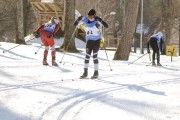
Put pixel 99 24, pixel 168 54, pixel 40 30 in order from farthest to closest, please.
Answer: pixel 168 54 < pixel 40 30 < pixel 99 24

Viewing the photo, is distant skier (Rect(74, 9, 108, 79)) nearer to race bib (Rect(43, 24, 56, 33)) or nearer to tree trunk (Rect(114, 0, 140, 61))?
race bib (Rect(43, 24, 56, 33))

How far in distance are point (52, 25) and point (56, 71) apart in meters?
2.12

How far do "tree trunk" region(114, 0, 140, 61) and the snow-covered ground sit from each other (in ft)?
22.0

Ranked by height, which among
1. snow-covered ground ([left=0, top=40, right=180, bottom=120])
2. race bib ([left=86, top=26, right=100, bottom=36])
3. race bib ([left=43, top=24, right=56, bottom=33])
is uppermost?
race bib ([left=43, top=24, right=56, bottom=33])

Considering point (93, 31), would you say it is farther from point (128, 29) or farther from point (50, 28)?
point (128, 29)

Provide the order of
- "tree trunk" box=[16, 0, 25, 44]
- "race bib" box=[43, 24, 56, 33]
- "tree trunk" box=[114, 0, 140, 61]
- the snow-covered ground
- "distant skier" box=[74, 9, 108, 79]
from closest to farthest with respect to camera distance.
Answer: the snow-covered ground
"distant skier" box=[74, 9, 108, 79]
"race bib" box=[43, 24, 56, 33]
"tree trunk" box=[114, 0, 140, 61]
"tree trunk" box=[16, 0, 25, 44]

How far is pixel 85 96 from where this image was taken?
7.01 meters

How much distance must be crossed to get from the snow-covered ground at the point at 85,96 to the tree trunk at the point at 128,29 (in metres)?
6.70

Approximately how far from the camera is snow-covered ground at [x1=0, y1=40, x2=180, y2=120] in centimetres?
561

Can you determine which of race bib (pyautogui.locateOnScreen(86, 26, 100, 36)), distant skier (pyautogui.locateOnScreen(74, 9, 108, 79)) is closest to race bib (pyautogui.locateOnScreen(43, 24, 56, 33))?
distant skier (pyautogui.locateOnScreen(74, 9, 108, 79))

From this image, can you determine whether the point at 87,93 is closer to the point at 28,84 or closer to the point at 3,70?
the point at 28,84

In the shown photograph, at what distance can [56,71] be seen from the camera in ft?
35.2

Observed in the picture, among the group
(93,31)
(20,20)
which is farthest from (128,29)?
(93,31)

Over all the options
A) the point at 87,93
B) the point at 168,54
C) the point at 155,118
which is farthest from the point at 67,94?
the point at 168,54
